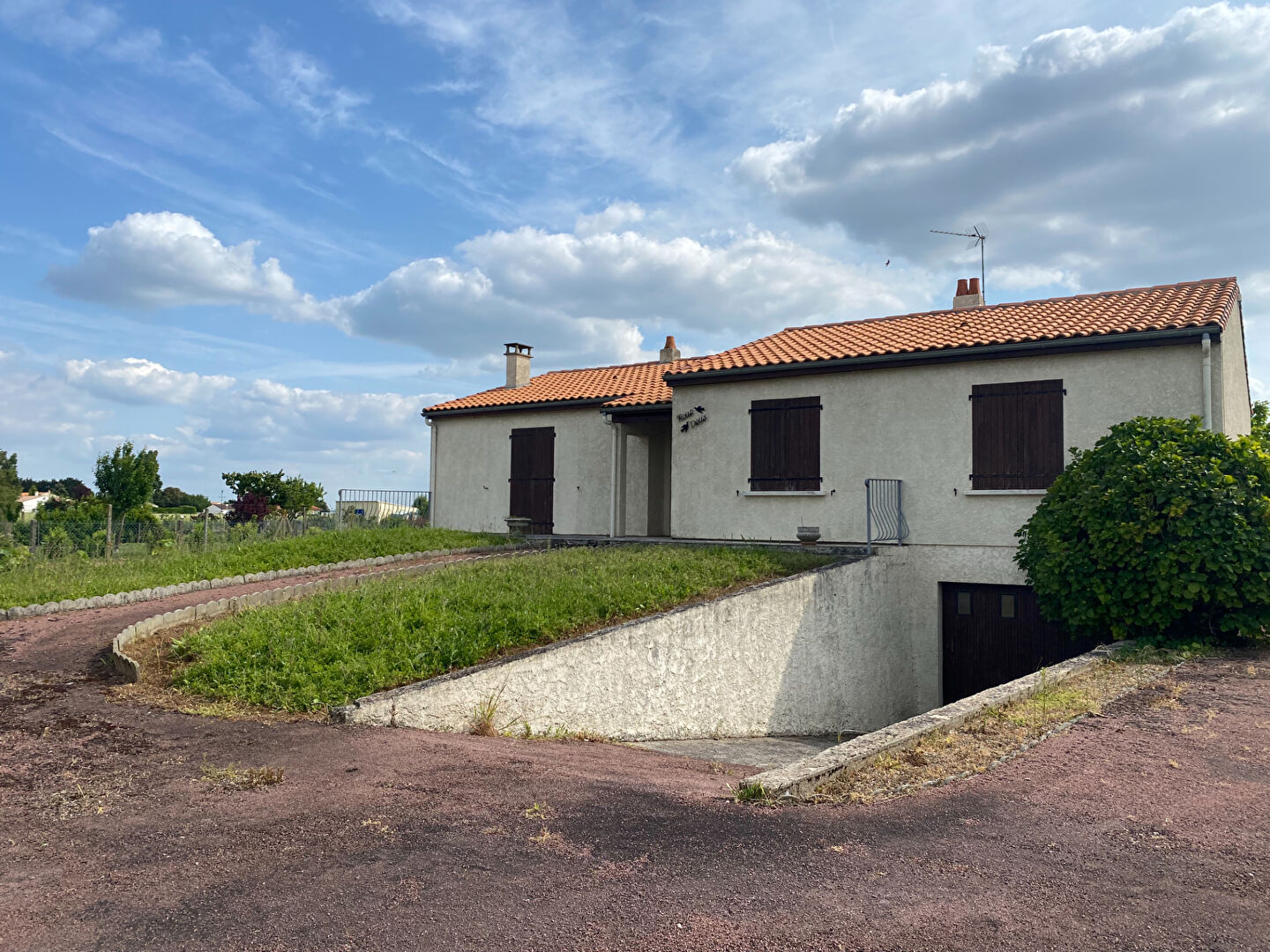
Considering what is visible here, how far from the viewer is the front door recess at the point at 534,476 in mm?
18547

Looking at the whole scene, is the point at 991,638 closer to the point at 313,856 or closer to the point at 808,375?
the point at 808,375

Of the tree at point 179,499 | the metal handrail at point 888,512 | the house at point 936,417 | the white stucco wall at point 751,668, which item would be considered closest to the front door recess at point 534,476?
the house at point 936,417

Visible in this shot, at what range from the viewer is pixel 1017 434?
1252 centimetres

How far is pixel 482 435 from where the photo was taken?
19.5 metres

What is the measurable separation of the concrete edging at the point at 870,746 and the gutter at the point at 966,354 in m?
5.69

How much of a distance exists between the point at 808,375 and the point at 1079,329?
12.7 feet

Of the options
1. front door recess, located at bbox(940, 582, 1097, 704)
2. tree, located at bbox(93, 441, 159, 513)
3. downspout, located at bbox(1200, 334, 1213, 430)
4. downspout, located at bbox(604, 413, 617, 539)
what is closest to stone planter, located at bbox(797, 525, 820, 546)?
front door recess, located at bbox(940, 582, 1097, 704)

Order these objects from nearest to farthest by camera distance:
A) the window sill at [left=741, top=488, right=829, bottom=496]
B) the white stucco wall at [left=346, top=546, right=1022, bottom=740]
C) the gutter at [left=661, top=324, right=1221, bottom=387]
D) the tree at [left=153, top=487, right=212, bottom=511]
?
the white stucco wall at [left=346, top=546, right=1022, bottom=740]
the gutter at [left=661, top=324, right=1221, bottom=387]
the window sill at [left=741, top=488, right=829, bottom=496]
the tree at [left=153, top=487, right=212, bottom=511]

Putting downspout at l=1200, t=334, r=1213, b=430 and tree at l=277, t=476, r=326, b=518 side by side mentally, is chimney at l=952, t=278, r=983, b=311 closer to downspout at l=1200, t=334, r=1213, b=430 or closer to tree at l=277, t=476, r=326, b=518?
downspout at l=1200, t=334, r=1213, b=430

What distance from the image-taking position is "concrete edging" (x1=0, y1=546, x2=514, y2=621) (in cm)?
1163

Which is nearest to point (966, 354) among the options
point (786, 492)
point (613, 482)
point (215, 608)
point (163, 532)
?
point (786, 492)

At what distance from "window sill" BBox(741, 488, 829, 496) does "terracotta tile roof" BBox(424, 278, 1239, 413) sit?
202 centimetres

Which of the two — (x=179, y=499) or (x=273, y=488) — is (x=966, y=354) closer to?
(x=273, y=488)

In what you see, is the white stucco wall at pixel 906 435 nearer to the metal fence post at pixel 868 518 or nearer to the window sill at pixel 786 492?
the window sill at pixel 786 492
